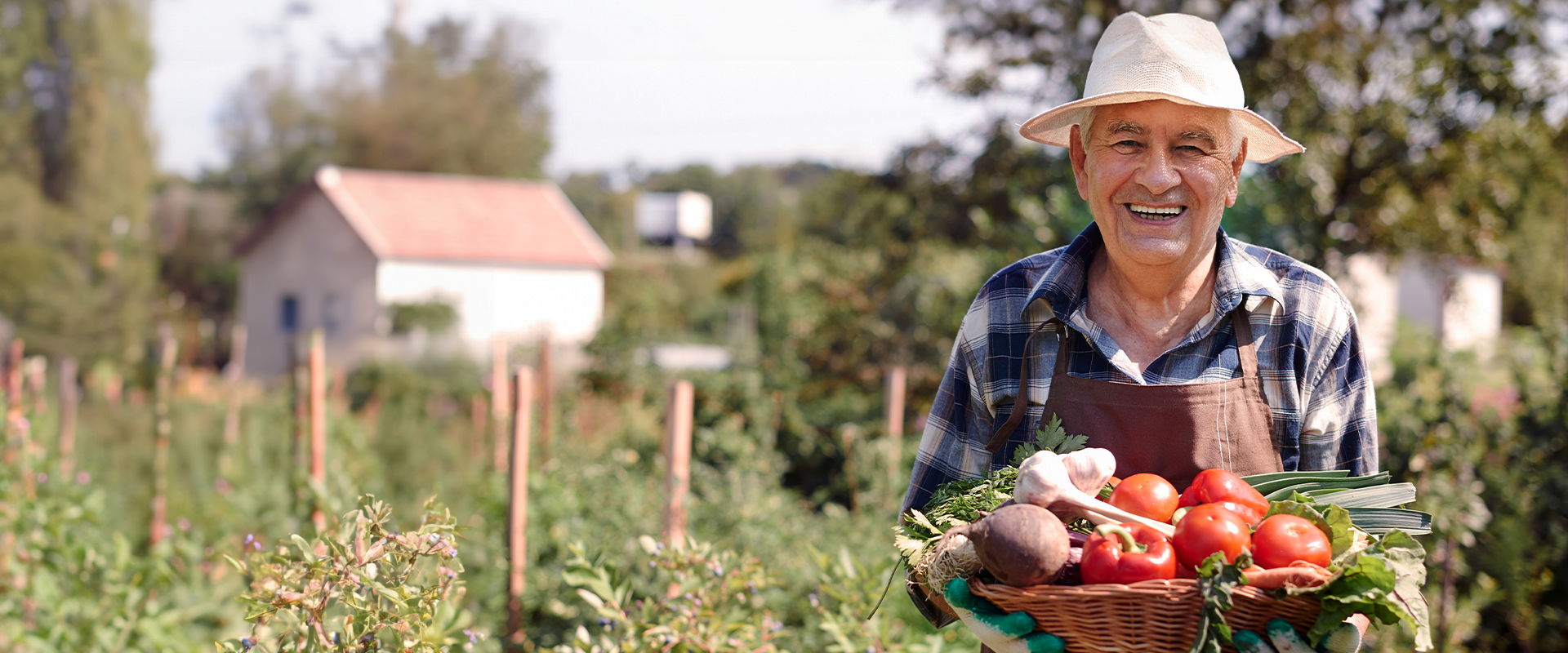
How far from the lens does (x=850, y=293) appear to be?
707cm

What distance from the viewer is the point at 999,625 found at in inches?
52.4

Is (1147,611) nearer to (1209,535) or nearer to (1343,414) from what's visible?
(1209,535)

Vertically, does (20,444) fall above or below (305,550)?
below

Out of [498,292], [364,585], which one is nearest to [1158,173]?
[364,585]

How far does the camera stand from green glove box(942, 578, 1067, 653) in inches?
51.8

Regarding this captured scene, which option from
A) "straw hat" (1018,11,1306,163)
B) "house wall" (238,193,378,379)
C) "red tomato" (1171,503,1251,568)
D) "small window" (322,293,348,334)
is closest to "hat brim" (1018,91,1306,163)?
"straw hat" (1018,11,1306,163)

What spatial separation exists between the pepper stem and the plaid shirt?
18.6 inches

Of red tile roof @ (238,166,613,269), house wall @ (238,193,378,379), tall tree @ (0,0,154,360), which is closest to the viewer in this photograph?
tall tree @ (0,0,154,360)

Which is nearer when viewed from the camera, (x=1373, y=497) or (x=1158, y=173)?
(x=1373, y=497)

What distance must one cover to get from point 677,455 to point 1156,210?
6.70 ft

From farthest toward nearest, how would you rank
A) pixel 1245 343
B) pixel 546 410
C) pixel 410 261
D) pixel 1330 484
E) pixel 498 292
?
pixel 498 292
pixel 410 261
pixel 546 410
pixel 1245 343
pixel 1330 484

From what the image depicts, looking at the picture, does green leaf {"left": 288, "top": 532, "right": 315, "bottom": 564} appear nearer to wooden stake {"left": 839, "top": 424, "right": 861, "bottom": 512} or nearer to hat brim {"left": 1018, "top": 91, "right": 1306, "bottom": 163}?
hat brim {"left": 1018, "top": 91, "right": 1306, "bottom": 163}

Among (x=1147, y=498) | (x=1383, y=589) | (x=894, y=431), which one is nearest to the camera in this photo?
(x=1383, y=589)

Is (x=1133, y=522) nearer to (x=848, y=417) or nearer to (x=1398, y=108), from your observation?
(x=848, y=417)
